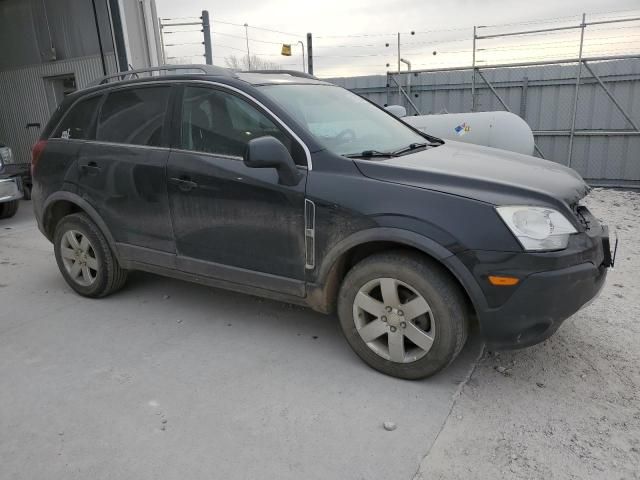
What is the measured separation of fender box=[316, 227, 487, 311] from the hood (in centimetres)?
28

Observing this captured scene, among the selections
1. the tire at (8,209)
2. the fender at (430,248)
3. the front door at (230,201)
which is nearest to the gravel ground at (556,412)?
the fender at (430,248)

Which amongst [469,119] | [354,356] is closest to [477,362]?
[354,356]

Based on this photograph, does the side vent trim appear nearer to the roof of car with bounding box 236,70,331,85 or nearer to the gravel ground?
the roof of car with bounding box 236,70,331,85

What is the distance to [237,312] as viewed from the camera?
402 centimetres

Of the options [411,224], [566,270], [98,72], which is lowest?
[566,270]

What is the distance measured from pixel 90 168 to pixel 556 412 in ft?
12.1

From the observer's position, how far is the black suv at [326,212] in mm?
2600

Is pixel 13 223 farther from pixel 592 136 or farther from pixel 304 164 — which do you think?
pixel 592 136

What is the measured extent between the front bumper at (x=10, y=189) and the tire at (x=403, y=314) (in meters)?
6.44

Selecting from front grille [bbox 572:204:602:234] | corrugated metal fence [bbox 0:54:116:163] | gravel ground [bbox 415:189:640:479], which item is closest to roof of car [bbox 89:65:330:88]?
front grille [bbox 572:204:602:234]

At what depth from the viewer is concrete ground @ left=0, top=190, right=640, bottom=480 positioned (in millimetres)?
2361

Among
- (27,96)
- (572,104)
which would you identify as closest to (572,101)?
(572,104)

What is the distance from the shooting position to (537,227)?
8.38 ft

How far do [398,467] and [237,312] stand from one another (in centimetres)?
203
